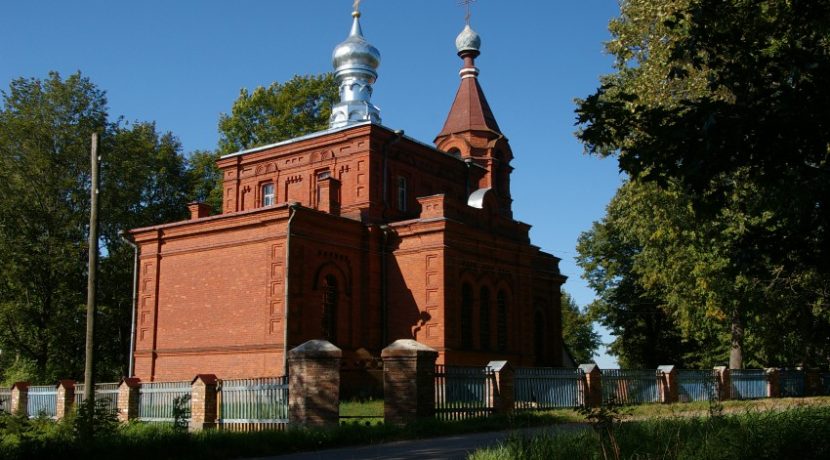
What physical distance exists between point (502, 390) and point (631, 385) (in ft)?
17.4

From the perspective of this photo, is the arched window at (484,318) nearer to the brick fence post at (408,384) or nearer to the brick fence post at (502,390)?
the brick fence post at (502,390)

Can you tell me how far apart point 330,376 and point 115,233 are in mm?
23116

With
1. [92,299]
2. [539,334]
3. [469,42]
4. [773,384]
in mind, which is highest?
[469,42]

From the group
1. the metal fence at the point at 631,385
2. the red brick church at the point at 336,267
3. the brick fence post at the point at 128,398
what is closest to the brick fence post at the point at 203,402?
the brick fence post at the point at 128,398

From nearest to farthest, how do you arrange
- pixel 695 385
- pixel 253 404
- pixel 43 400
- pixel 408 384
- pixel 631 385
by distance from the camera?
pixel 408 384, pixel 253 404, pixel 631 385, pixel 43 400, pixel 695 385

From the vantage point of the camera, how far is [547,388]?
1881 centimetres

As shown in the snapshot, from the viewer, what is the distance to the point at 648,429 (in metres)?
9.91

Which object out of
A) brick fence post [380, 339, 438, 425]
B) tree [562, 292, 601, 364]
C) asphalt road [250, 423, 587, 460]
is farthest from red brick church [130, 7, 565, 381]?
tree [562, 292, 601, 364]

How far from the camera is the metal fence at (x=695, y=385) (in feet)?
73.7

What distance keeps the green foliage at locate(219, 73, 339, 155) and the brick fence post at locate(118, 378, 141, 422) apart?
2180cm

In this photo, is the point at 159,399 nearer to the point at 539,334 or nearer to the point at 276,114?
the point at 539,334

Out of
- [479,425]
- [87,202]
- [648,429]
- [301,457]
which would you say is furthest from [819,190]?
[87,202]

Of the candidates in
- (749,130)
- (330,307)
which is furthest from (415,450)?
(330,307)

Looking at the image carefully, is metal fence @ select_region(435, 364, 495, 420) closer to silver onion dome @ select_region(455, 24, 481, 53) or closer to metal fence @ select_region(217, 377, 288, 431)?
metal fence @ select_region(217, 377, 288, 431)
